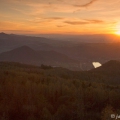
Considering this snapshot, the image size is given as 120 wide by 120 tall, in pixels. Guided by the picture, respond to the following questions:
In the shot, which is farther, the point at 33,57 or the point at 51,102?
the point at 33,57

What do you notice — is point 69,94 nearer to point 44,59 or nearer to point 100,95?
point 100,95

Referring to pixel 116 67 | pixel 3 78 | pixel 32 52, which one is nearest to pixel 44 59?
pixel 32 52

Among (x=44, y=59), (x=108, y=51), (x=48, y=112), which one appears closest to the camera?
(x=48, y=112)

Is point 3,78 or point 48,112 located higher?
point 3,78

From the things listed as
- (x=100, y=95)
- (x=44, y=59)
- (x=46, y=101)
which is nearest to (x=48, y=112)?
(x=46, y=101)

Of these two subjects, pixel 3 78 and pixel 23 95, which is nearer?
pixel 23 95

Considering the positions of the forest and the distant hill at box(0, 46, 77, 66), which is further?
the distant hill at box(0, 46, 77, 66)

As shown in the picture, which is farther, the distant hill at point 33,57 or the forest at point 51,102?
the distant hill at point 33,57

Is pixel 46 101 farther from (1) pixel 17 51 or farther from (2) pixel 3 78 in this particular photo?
(1) pixel 17 51

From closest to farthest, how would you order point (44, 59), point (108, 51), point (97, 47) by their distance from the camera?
point (44, 59) < point (108, 51) < point (97, 47)
